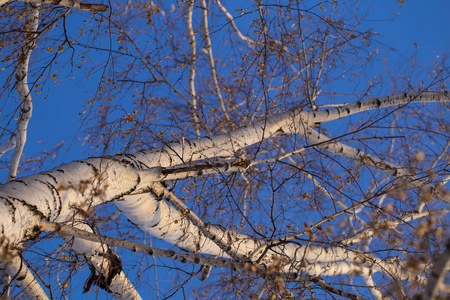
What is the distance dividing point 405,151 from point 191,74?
10.1 feet

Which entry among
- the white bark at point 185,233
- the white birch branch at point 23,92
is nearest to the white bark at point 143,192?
the white bark at point 185,233

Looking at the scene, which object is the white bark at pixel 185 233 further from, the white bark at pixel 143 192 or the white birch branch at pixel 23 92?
the white birch branch at pixel 23 92

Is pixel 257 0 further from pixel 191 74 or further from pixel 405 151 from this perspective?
pixel 405 151

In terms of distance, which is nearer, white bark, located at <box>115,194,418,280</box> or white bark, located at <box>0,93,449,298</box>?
white bark, located at <box>0,93,449,298</box>

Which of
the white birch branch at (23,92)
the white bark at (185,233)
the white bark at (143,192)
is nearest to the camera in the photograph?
the white bark at (143,192)

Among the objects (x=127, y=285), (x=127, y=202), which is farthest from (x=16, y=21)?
(x=127, y=285)

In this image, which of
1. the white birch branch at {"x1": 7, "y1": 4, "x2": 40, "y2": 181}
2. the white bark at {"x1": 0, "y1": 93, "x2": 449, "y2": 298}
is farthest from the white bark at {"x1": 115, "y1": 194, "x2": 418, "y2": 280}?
the white birch branch at {"x1": 7, "y1": 4, "x2": 40, "y2": 181}

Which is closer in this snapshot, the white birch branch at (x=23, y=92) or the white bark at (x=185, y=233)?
the white bark at (x=185, y=233)

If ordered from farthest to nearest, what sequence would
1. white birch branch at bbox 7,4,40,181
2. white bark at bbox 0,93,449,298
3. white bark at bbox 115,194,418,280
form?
white birch branch at bbox 7,4,40,181 → white bark at bbox 115,194,418,280 → white bark at bbox 0,93,449,298

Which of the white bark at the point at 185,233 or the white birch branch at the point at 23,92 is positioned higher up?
the white birch branch at the point at 23,92

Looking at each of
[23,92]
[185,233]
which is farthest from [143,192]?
[23,92]

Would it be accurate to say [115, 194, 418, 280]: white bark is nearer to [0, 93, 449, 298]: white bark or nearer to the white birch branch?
[0, 93, 449, 298]: white bark

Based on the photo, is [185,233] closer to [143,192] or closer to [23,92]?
[143,192]

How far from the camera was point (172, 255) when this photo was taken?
6.44 ft
